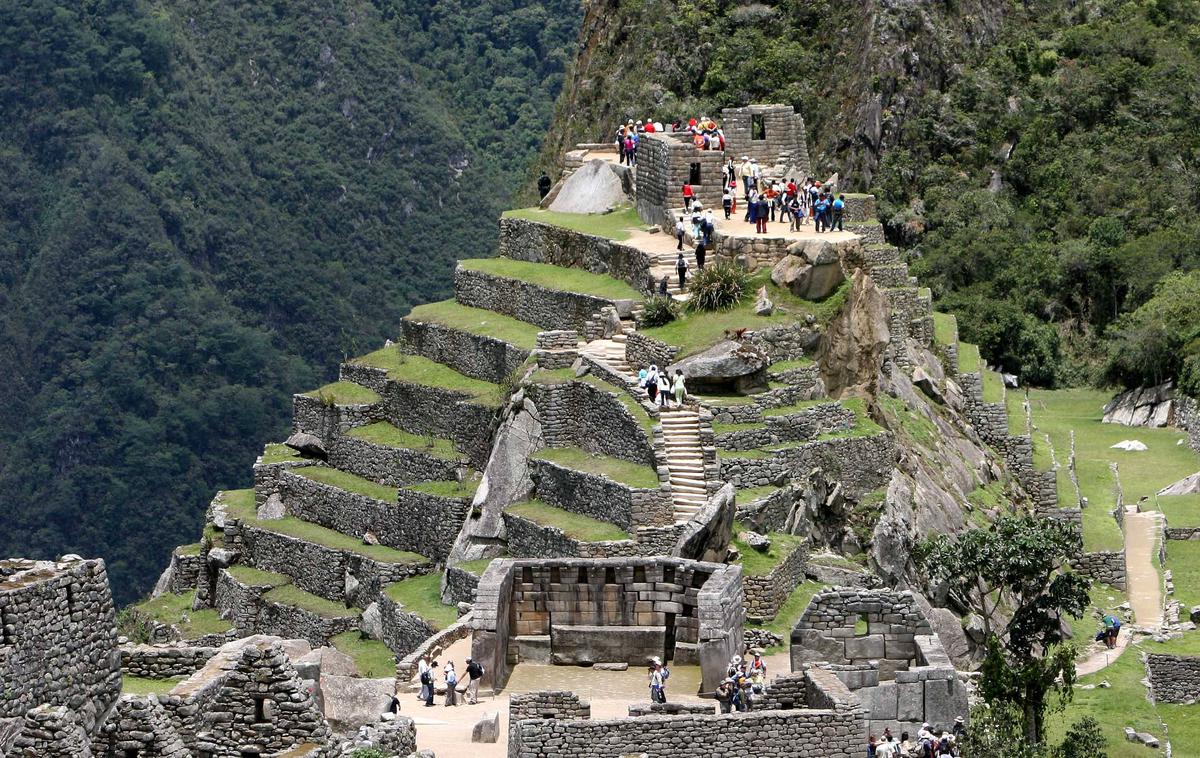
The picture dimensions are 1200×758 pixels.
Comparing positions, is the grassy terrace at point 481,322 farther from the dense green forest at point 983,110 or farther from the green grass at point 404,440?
the dense green forest at point 983,110

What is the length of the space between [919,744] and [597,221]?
34.6m

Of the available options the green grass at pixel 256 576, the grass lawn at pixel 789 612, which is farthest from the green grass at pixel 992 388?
the grass lawn at pixel 789 612

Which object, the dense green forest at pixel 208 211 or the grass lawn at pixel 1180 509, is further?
the dense green forest at pixel 208 211

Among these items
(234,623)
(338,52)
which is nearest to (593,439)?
(234,623)

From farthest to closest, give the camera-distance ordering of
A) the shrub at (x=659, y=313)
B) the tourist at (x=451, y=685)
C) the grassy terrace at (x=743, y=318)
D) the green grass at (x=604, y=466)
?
the shrub at (x=659, y=313) < the grassy terrace at (x=743, y=318) < the green grass at (x=604, y=466) < the tourist at (x=451, y=685)

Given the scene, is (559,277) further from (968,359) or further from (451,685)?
(451,685)

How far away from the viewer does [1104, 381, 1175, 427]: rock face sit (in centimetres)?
7388

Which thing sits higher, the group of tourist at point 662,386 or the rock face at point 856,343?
the rock face at point 856,343

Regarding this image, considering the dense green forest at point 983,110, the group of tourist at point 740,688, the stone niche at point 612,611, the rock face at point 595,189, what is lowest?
the group of tourist at point 740,688

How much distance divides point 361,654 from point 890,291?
55.8 ft

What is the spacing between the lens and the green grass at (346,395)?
5638 cm

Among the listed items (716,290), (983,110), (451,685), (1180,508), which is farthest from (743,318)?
(983,110)

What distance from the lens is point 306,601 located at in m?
51.5

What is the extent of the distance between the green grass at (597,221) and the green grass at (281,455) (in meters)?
7.55
